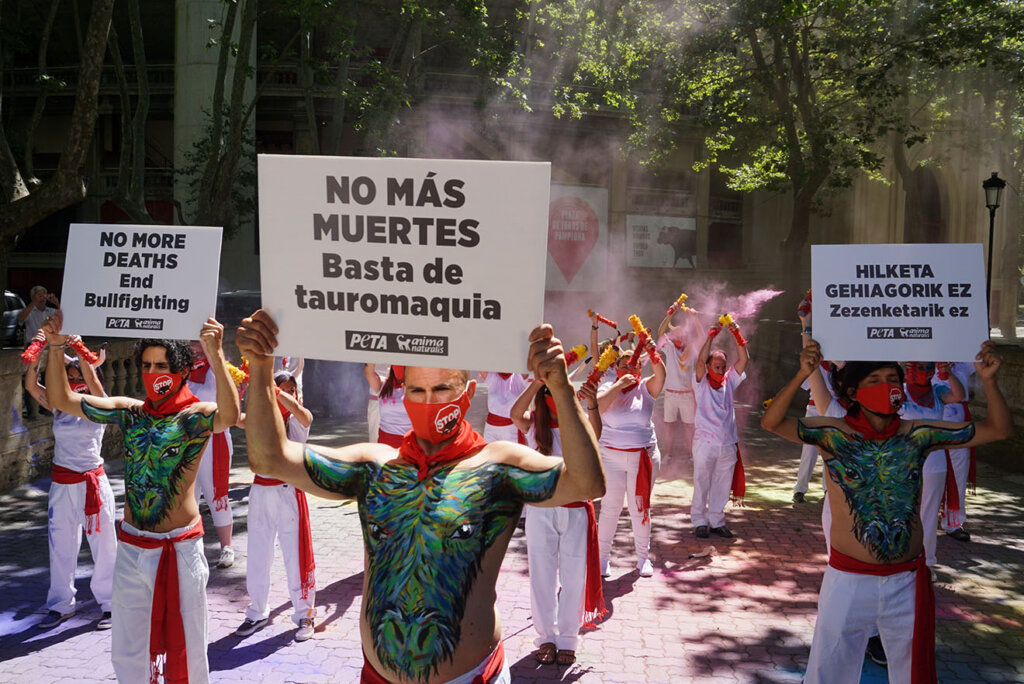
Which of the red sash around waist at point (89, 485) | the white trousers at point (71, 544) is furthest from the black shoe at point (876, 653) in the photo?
the red sash around waist at point (89, 485)

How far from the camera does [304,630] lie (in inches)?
253

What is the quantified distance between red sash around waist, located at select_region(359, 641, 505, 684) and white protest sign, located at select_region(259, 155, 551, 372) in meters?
1.02

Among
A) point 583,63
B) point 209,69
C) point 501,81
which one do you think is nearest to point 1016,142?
point 583,63

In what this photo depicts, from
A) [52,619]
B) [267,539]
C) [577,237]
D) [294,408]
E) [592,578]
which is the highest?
[577,237]

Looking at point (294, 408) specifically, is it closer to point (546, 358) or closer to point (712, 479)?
point (546, 358)

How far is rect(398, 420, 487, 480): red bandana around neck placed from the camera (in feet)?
10.4

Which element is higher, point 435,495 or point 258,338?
point 258,338

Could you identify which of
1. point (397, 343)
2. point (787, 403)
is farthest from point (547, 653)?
point (397, 343)

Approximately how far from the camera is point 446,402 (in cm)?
319

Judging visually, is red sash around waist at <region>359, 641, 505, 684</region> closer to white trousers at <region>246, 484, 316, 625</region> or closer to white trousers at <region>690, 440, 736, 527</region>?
white trousers at <region>246, 484, 316, 625</region>

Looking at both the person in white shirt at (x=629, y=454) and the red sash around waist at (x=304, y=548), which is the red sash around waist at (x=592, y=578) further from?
the red sash around waist at (x=304, y=548)

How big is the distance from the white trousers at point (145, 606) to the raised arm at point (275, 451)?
186 centimetres

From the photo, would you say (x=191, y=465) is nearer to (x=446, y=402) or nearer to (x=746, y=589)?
(x=446, y=402)

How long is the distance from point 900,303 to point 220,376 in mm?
3610
